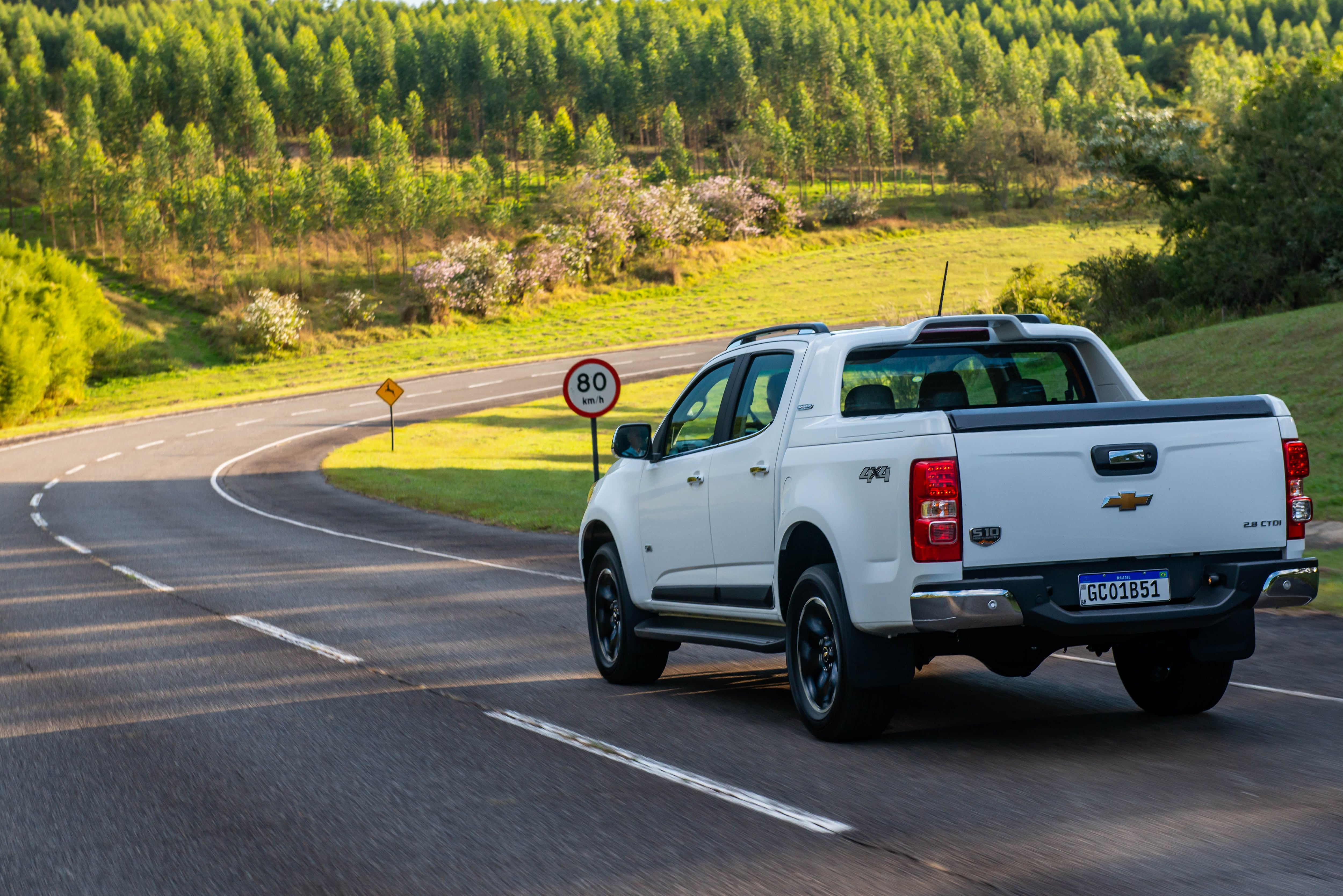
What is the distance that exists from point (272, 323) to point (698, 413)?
68.8 meters

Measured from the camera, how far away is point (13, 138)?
133250 mm

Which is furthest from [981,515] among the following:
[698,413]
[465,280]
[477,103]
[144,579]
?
[477,103]

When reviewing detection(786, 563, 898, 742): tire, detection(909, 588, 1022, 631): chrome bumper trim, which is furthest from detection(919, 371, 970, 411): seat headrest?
detection(909, 588, 1022, 631): chrome bumper trim

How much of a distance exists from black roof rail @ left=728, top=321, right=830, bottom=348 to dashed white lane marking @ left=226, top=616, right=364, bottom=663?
3855 millimetres

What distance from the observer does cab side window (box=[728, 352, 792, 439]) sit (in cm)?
712

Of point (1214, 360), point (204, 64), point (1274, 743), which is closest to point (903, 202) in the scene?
point (204, 64)

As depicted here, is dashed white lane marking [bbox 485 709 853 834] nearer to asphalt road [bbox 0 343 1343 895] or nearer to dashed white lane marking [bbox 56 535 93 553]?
asphalt road [bbox 0 343 1343 895]

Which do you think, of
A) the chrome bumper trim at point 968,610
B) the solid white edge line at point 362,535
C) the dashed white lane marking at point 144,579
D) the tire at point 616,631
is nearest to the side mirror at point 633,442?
the tire at point 616,631

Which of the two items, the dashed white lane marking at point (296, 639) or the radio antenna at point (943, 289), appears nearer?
the radio antenna at point (943, 289)

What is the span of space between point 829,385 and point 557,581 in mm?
7945

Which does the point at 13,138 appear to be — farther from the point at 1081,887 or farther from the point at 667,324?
the point at 1081,887

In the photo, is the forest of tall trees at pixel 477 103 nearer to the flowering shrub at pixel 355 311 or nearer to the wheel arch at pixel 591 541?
the flowering shrub at pixel 355 311

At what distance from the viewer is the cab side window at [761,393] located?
7117 mm

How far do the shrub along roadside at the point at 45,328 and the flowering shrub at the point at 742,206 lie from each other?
4354 centimetres
